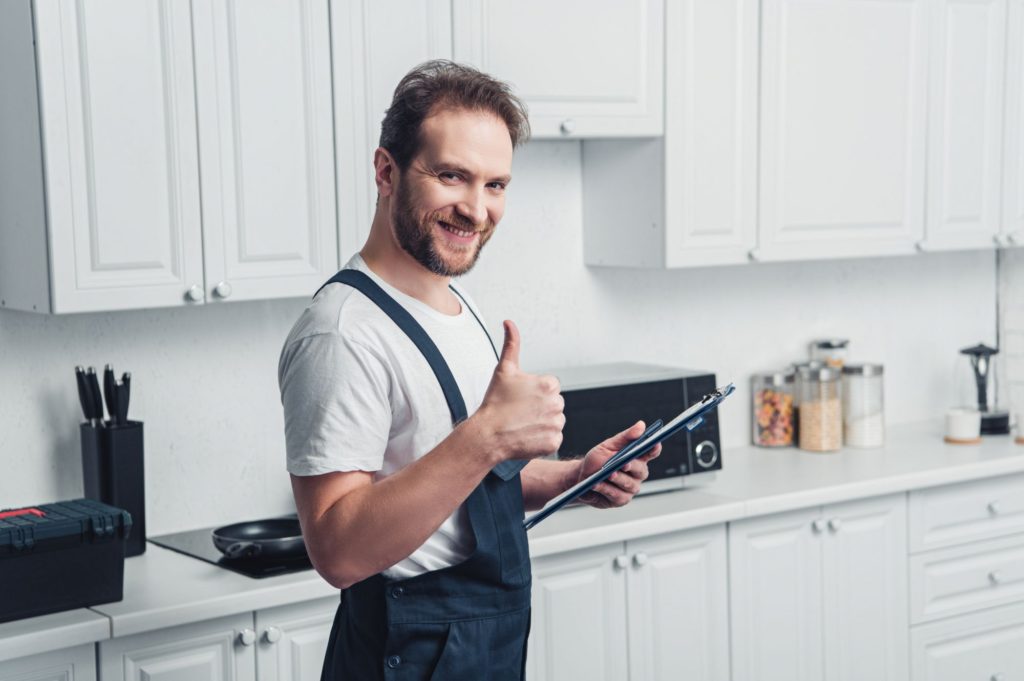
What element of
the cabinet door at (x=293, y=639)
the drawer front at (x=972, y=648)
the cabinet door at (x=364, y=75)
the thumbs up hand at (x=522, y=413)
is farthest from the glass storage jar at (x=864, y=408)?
the thumbs up hand at (x=522, y=413)

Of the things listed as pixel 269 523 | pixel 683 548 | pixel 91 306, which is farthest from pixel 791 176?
pixel 91 306

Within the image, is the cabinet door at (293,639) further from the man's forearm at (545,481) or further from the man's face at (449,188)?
the man's face at (449,188)

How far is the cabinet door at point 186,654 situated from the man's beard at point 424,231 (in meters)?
0.92

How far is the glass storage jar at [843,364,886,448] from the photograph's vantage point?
3.58 m

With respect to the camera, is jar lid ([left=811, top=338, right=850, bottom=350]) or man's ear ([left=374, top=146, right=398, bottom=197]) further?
jar lid ([left=811, top=338, right=850, bottom=350])

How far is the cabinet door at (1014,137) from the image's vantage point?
11.9 ft

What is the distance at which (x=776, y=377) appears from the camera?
3.63m

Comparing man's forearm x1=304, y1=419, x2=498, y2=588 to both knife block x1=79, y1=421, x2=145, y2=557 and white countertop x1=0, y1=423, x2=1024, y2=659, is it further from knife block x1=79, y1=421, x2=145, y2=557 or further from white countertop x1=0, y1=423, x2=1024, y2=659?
knife block x1=79, y1=421, x2=145, y2=557

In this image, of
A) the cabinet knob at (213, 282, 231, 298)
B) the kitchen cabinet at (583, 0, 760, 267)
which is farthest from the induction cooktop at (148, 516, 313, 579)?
the kitchen cabinet at (583, 0, 760, 267)

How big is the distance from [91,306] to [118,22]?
1.67ft

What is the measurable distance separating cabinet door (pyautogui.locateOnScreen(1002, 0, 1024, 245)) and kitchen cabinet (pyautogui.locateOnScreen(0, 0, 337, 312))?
199 cm

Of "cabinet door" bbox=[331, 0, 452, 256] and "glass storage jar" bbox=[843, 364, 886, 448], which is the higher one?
"cabinet door" bbox=[331, 0, 452, 256]

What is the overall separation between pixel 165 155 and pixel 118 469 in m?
0.62

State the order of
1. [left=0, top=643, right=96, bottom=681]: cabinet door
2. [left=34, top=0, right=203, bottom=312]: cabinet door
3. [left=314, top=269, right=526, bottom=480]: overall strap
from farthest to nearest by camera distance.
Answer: [left=34, top=0, right=203, bottom=312]: cabinet door → [left=0, top=643, right=96, bottom=681]: cabinet door → [left=314, top=269, right=526, bottom=480]: overall strap
